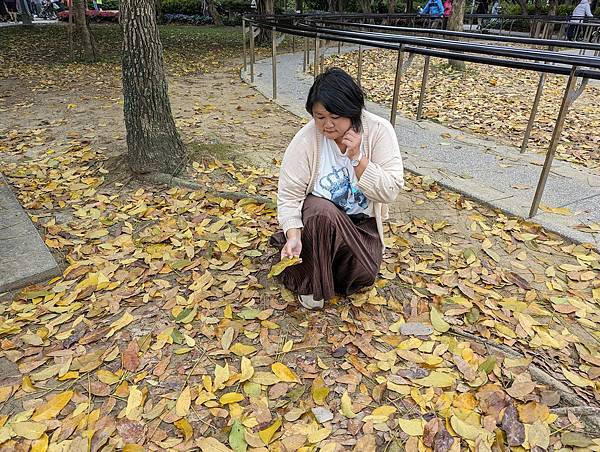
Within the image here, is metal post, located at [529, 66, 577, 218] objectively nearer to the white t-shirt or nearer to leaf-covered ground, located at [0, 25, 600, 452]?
leaf-covered ground, located at [0, 25, 600, 452]

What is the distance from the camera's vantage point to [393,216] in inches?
127

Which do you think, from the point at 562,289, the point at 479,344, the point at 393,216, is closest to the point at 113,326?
the point at 479,344

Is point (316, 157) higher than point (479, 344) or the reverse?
higher

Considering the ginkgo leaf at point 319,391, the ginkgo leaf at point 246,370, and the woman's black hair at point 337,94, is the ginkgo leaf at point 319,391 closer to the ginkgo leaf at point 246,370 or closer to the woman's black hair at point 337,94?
the ginkgo leaf at point 246,370

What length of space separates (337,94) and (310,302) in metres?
0.97

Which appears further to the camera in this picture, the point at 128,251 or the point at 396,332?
the point at 128,251

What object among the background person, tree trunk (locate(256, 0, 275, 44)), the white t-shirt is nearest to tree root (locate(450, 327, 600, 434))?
the white t-shirt

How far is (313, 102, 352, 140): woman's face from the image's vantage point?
75.9 inches

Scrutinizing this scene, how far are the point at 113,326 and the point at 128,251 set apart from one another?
2.25ft

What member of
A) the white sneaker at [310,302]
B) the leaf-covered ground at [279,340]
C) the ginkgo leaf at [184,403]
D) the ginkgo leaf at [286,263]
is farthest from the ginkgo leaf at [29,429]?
the white sneaker at [310,302]

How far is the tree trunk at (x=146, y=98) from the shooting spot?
3369 millimetres

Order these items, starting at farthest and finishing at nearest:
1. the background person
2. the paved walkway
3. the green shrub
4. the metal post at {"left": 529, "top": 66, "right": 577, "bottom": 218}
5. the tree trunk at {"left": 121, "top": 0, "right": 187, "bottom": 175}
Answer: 1. the green shrub
2. the background person
3. the tree trunk at {"left": 121, "top": 0, "right": 187, "bottom": 175}
4. the paved walkway
5. the metal post at {"left": 529, "top": 66, "right": 577, "bottom": 218}

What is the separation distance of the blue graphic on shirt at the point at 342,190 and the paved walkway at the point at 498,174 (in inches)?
59.1

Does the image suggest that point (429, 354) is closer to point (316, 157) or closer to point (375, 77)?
point (316, 157)
